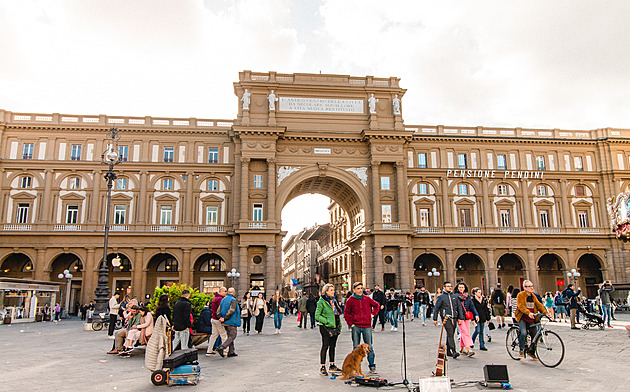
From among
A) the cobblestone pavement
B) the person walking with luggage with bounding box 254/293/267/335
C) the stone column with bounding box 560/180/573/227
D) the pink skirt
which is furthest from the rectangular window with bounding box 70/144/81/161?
the stone column with bounding box 560/180/573/227

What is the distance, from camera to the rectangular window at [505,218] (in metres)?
49.7

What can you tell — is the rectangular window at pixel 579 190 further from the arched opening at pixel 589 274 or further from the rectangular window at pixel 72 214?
the rectangular window at pixel 72 214

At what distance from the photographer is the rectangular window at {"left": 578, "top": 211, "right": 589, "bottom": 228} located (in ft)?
166

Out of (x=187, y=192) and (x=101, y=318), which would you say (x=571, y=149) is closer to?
(x=187, y=192)

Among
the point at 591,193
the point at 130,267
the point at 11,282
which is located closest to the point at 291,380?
the point at 11,282

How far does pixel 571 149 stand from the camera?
169ft

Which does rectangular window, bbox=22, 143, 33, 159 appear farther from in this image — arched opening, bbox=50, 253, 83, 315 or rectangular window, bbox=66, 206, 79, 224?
arched opening, bbox=50, 253, 83, 315

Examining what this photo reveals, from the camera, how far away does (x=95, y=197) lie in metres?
45.1

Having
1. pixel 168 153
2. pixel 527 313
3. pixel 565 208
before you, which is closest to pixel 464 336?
pixel 527 313

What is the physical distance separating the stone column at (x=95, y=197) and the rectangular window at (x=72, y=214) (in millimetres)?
1422

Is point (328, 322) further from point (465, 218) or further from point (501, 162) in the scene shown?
point (501, 162)

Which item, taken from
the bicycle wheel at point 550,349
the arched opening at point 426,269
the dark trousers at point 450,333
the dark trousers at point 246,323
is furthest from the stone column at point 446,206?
the bicycle wheel at point 550,349

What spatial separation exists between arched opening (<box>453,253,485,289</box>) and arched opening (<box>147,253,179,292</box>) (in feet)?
93.3

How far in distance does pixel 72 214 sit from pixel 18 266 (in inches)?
297
